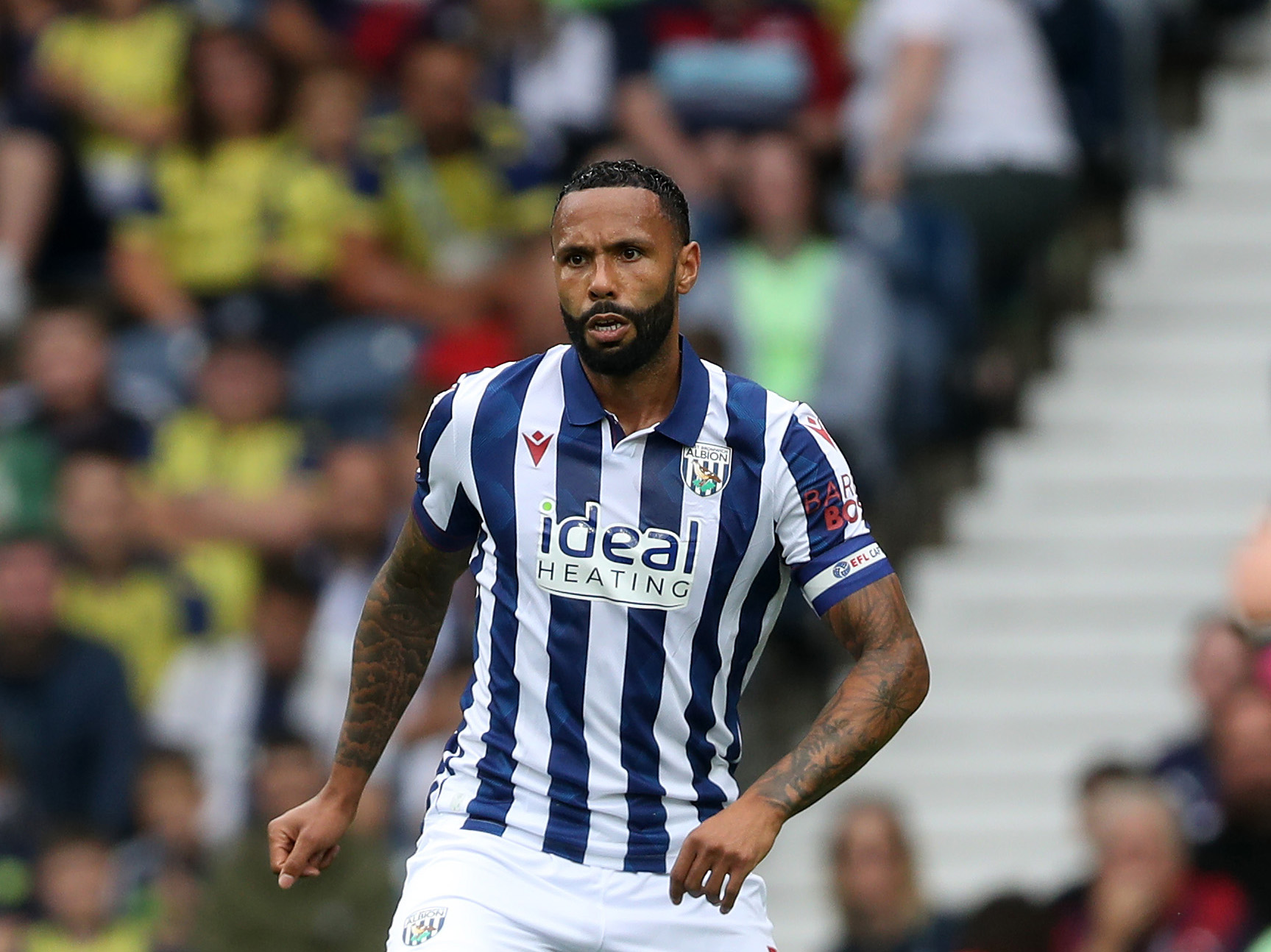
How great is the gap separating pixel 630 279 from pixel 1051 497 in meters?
5.95

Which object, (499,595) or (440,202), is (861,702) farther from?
(440,202)

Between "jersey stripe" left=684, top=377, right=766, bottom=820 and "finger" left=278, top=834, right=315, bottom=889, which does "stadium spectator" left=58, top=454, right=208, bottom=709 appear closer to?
"finger" left=278, top=834, right=315, bottom=889

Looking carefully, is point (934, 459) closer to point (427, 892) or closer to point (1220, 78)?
point (1220, 78)

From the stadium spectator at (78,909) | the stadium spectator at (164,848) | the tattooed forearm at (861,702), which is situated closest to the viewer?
the tattooed forearm at (861,702)

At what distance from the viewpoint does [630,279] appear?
14.3ft

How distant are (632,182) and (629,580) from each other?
2.52 feet

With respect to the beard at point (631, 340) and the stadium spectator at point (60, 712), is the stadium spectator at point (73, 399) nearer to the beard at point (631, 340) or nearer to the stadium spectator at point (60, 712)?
the stadium spectator at point (60, 712)

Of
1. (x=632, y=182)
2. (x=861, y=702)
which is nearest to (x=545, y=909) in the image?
(x=861, y=702)

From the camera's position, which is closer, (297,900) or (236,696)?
(297,900)

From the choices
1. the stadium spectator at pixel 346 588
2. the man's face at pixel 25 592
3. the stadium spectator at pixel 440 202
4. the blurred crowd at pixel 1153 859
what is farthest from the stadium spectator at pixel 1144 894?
the man's face at pixel 25 592

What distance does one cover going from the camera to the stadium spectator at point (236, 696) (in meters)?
9.09

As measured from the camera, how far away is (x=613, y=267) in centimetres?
435

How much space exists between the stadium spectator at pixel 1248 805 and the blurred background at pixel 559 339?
38 cm

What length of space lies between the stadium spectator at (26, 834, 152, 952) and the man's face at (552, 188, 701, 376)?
16.2ft
